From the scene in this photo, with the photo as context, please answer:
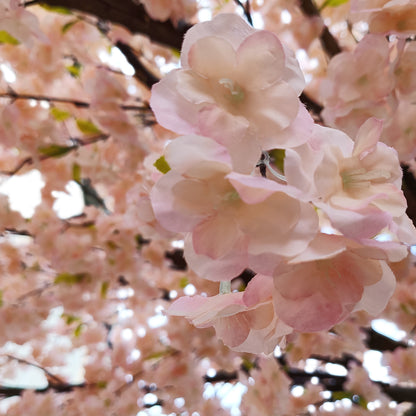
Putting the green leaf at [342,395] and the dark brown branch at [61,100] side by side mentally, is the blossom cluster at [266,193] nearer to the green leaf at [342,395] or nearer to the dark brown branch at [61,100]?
the dark brown branch at [61,100]

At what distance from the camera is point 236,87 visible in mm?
355

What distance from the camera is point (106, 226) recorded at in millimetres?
1385

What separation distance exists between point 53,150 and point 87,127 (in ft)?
0.48

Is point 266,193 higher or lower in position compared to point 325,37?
higher

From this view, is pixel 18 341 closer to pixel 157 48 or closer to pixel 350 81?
pixel 157 48

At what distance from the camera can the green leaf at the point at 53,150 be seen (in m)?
1.27

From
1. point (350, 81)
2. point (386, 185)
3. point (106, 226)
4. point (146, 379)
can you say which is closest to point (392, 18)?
point (350, 81)

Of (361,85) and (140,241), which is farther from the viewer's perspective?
(140,241)

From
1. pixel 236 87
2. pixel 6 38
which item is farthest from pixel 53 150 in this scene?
pixel 236 87

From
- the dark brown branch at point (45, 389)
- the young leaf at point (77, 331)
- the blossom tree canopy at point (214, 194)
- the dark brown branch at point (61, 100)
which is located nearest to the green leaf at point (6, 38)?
the blossom tree canopy at point (214, 194)

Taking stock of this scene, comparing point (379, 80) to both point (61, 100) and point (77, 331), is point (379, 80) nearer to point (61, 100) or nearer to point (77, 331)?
point (61, 100)

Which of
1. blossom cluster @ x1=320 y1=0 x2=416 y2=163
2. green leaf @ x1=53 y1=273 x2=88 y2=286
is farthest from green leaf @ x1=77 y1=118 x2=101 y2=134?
blossom cluster @ x1=320 y1=0 x2=416 y2=163

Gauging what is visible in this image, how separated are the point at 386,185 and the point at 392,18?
1.03 feet

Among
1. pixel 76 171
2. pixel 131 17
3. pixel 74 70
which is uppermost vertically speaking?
pixel 131 17
